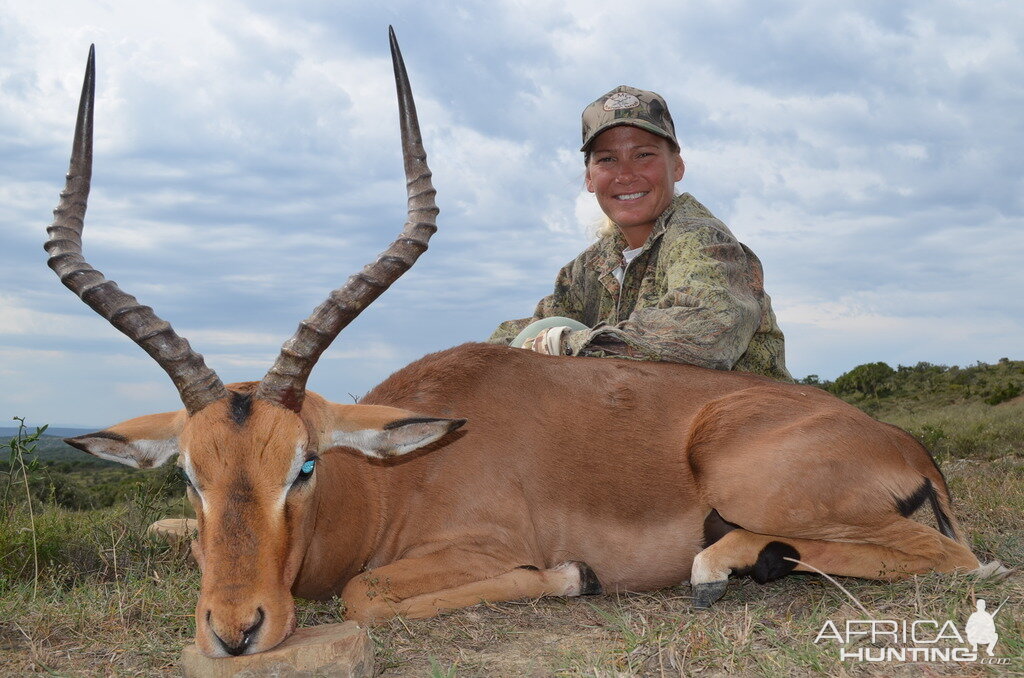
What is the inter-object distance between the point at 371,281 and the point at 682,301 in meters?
2.86

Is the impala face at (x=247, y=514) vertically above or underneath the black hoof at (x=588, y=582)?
above

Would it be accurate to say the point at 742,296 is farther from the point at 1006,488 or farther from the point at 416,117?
the point at 1006,488

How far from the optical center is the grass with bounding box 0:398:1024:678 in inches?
167

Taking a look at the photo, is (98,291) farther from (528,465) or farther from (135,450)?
(528,465)

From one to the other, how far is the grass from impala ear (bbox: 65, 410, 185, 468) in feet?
3.05

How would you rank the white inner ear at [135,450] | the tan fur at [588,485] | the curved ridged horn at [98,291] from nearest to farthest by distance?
the curved ridged horn at [98,291] < the white inner ear at [135,450] < the tan fur at [588,485]

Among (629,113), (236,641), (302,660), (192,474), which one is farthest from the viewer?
(629,113)

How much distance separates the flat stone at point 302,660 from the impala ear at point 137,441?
1.39m

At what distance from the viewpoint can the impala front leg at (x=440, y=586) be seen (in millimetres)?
5086

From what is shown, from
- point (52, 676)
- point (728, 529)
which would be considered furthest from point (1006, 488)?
point (52, 676)

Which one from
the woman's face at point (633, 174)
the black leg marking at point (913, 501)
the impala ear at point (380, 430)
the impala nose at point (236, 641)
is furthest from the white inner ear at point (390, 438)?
the woman's face at point (633, 174)

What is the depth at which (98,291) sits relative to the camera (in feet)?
16.3

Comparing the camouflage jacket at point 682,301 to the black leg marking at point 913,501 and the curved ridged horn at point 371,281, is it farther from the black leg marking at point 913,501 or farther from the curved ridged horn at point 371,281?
the curved ridged horn at point 371,281

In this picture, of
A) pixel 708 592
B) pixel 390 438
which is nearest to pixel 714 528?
pixel 708 592
